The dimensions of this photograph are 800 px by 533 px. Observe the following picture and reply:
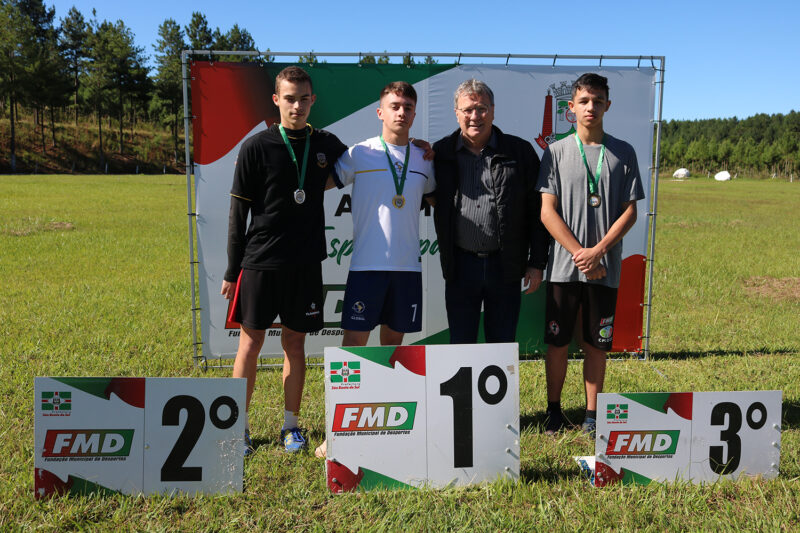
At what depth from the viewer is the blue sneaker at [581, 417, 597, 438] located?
13.1ft

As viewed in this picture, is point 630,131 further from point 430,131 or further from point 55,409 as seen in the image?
point 55,409

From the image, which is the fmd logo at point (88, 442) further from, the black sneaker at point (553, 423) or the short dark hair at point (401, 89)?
the black sneaker at point (553, 423)

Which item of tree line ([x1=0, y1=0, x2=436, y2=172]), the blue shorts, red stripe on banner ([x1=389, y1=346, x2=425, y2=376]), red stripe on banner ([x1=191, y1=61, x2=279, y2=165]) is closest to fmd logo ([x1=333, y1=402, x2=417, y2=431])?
red stripe on banner ([x1=389, y1=346, x2=425, y2=376])

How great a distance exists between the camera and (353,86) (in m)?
5.48

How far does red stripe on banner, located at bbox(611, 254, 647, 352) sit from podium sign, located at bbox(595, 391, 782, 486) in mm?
2620

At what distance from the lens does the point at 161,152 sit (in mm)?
62312

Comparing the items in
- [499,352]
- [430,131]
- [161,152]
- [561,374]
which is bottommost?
[561,374]

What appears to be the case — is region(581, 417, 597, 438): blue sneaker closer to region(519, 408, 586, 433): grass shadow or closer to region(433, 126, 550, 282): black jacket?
region(519, 408, 586, 433): grass shadow

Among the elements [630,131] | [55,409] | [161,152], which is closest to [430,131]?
[630,131]

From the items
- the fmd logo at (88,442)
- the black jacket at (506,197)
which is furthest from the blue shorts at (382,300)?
the fmd logo at (88,442)

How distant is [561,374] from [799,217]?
74.1 feet

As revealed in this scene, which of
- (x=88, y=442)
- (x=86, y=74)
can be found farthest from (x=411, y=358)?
(x=86, y=74)

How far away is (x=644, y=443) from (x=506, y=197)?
5.41 feet

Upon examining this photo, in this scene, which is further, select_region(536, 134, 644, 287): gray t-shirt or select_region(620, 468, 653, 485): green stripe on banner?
select_region(536, 134, 644, 287): gray t-shirt
